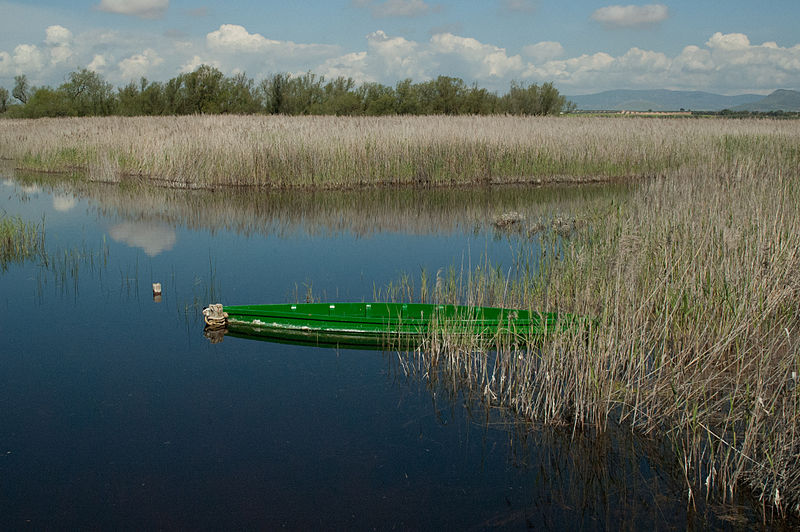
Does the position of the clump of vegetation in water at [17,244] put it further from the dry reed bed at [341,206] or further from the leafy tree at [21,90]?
the leafy tree at [21,90]

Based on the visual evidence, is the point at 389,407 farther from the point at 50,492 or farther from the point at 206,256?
the point at 206,256

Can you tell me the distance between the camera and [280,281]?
775 cm

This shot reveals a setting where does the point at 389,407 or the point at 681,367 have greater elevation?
the point at 681,367

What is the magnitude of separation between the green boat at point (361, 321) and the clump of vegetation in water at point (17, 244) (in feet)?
12.7

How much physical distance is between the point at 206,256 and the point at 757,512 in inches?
278

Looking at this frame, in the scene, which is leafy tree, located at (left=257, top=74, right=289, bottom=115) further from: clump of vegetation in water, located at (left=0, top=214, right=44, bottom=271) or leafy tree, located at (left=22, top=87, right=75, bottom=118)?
clump of vegetation in water, located at (left=0, top=214, right=44, bottom=271)

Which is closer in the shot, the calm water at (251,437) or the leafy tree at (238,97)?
the calm water at (251,437)

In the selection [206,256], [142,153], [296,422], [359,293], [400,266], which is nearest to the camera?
[296,422]

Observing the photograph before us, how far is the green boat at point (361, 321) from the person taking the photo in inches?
215

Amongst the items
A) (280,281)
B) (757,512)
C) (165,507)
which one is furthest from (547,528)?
(280,281)

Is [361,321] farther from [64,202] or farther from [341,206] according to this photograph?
[64,202]

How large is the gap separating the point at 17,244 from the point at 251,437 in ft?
20.1

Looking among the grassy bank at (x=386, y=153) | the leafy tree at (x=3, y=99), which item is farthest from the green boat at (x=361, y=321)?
the leafy tree at (x=3, y=99)

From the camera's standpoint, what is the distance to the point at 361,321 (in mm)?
5863
